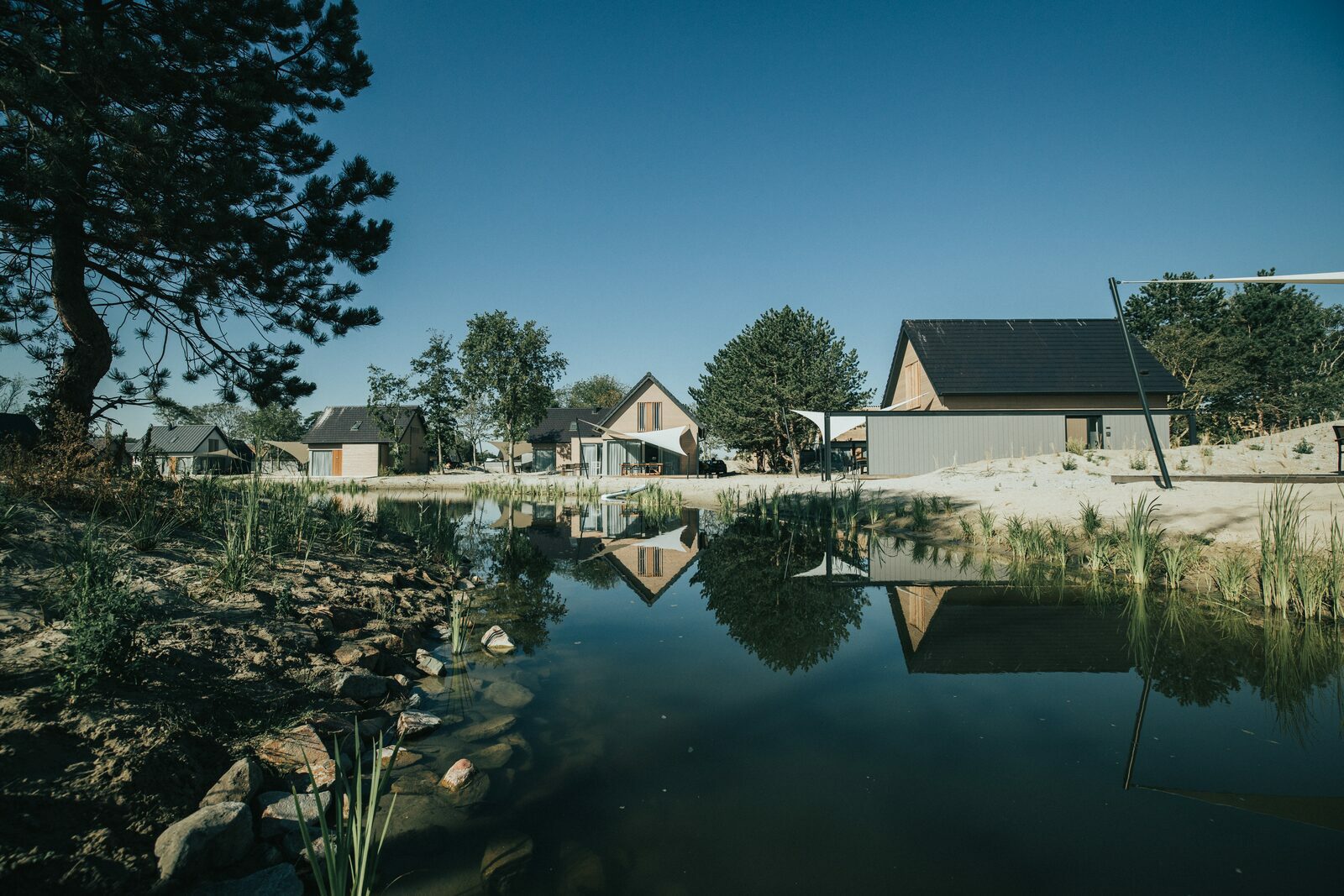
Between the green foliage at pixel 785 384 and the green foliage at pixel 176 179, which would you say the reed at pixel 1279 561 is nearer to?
the green foliage at pixel 176 179

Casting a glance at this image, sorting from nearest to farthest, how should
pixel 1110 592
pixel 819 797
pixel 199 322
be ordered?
1. pixel 819 797
2. pixel 1110 592
3. pixel 199 322

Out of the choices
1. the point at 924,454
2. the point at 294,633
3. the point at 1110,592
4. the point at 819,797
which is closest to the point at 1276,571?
the point at 1110,592

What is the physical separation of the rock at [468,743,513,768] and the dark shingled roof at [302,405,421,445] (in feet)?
120

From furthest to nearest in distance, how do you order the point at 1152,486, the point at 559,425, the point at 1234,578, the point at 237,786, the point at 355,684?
the point at 559,425 → the point at 1152,486 → the point at 1234,578 → the point at 355,684 → the point at 237,786

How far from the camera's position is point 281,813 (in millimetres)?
2322

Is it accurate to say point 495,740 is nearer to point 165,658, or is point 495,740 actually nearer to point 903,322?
point 165,658

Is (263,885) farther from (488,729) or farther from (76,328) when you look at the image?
(76,328)

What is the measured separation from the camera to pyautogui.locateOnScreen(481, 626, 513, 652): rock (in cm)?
471

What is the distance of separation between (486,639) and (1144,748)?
13.5ft

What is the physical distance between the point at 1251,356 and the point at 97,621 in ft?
161

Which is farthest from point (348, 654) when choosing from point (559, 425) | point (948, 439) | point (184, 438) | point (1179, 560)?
point (184, 438)

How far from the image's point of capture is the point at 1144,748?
117 inches

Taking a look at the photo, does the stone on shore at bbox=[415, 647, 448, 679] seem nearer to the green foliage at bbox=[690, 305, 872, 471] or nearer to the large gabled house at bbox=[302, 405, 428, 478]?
the green foliage at bbox=[690, 305, 872, 471]

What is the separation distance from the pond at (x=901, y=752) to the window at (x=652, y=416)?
87.0 ft
